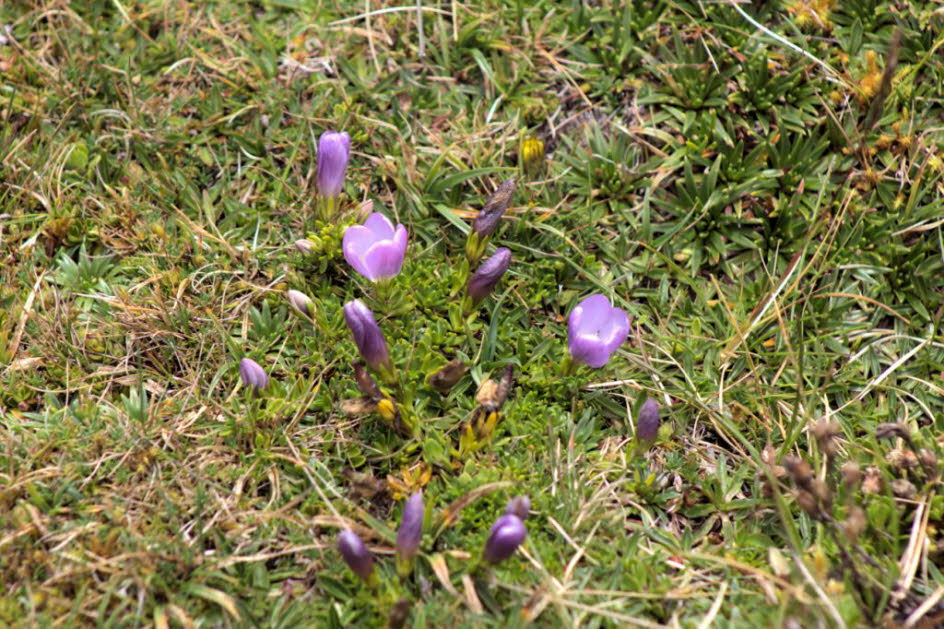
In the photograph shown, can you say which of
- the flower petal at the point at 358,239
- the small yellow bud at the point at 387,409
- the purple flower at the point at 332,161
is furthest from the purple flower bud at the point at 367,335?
the purple flower at the point at 332,161

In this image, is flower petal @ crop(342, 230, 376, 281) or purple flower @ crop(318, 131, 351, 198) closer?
flower petal @ crop(342, 230, 376, 281)

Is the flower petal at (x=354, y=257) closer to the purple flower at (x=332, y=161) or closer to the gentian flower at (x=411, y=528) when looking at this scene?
the purple flower at (x=332, y=161)

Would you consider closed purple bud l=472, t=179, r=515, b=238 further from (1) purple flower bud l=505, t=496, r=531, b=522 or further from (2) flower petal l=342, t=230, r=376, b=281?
(1) purple flower bud l=505, t=496, r=531, b=522

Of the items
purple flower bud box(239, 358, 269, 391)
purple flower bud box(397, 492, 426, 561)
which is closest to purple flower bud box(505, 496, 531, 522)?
purple flower bud box(397, 492, 426, 561)

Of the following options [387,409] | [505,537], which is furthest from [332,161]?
[505,537]

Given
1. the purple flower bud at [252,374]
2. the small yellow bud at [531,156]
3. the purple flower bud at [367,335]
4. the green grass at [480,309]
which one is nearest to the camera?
the green grass at [480,309]
